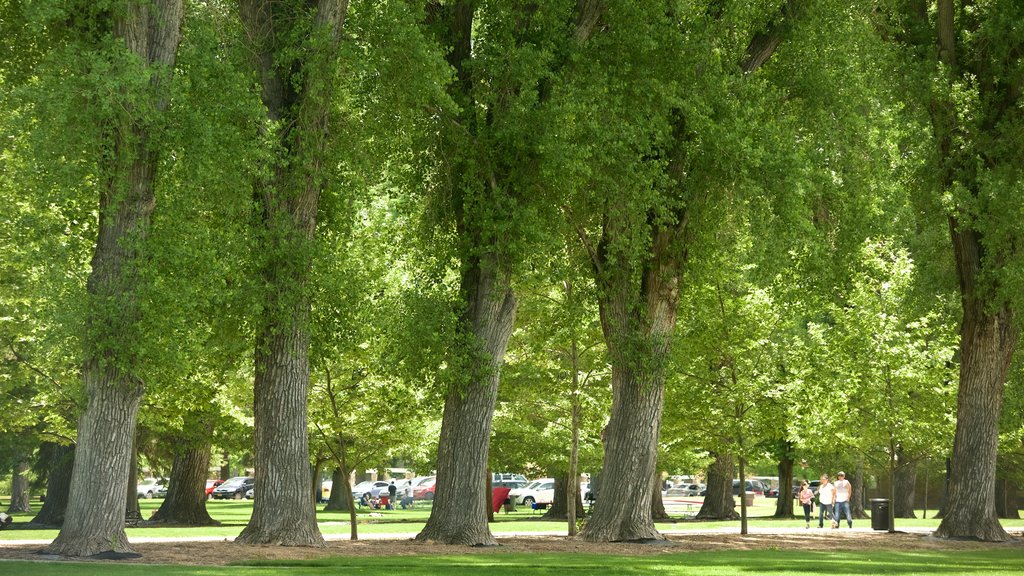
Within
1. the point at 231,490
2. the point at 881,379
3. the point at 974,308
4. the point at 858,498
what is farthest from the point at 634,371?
the point at 231,490

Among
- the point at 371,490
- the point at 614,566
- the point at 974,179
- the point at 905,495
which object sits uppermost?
the point at 974,179

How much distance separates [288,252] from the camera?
19703 millimetres

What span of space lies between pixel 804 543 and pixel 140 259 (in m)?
15.2

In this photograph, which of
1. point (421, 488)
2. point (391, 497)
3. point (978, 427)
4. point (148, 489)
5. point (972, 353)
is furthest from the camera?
point (148, 489)

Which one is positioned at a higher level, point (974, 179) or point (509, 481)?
point (974, 179)

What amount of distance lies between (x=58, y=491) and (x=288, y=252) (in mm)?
19330

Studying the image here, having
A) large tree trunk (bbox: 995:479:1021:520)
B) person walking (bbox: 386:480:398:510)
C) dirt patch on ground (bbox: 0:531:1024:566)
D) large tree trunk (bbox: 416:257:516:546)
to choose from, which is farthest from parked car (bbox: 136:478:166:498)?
large tree trunk (bbox: 416:257:516:546)

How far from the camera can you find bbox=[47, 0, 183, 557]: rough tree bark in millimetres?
17344

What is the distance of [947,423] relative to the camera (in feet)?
101

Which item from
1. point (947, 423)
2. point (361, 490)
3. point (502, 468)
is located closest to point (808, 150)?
point (947, 423)

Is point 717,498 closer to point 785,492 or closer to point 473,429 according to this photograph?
point 785,492

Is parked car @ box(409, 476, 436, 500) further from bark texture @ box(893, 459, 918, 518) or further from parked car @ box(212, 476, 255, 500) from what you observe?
bark texture @ box(893, 459, 918, 518)

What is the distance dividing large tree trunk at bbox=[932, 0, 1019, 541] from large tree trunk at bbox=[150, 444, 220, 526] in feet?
66.6

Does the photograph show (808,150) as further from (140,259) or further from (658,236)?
(140,259)
